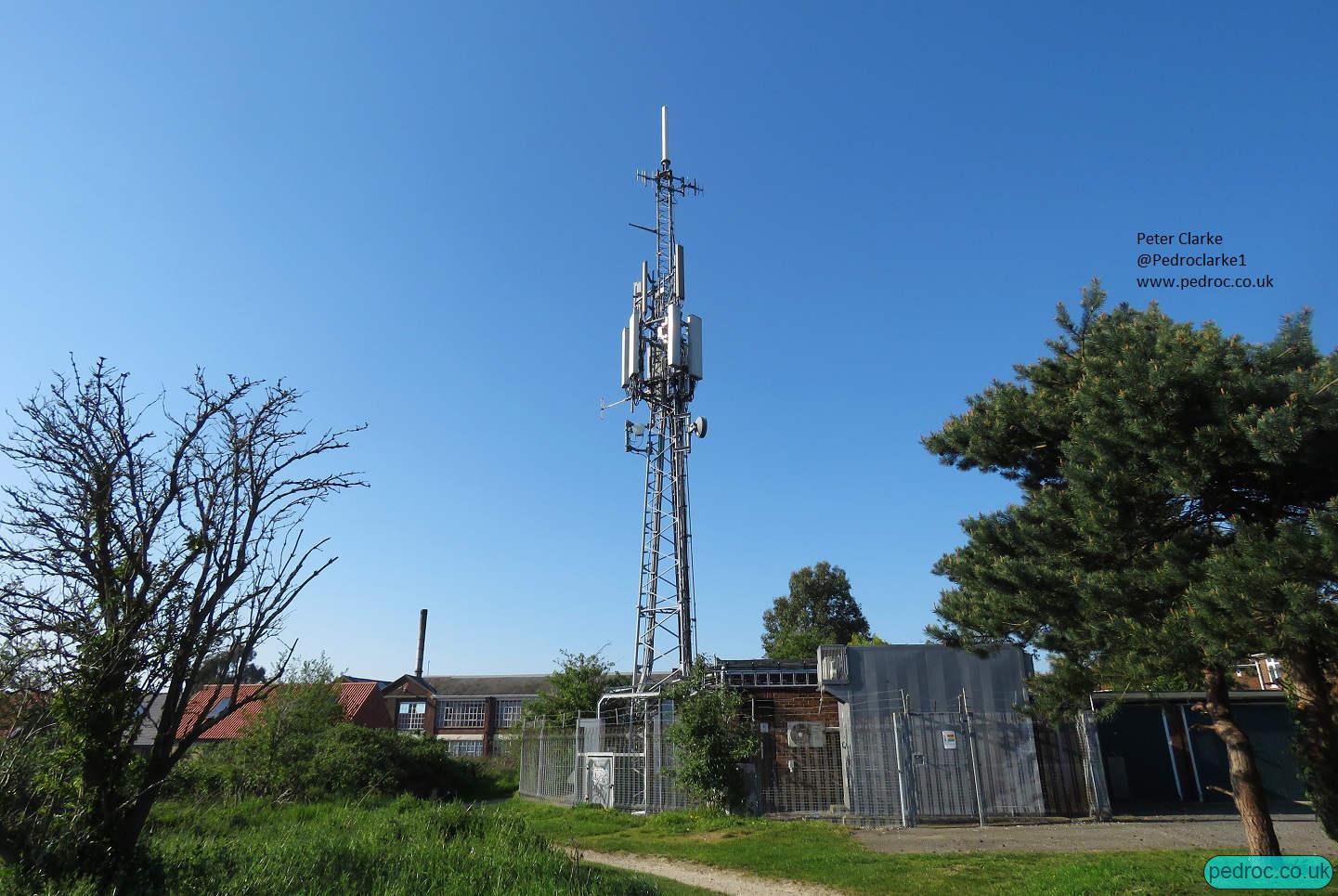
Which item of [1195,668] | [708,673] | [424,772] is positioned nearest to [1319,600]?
[1195,668]

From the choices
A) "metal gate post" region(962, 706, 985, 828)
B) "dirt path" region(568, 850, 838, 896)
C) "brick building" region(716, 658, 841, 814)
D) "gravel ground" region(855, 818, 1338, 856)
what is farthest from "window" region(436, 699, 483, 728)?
"gravel ground" region(855, 818, 1338, 856)

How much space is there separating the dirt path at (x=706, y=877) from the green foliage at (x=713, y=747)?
4.44 meters

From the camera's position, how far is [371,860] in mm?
8070

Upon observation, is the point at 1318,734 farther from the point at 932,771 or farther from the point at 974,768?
the point at 932,771

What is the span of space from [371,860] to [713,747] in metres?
11.8

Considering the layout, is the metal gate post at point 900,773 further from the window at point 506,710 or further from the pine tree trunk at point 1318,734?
the window at point 506,710

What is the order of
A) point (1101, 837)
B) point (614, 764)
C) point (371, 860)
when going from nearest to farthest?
point (371, 860) < point (1101, 837) < point (614, 764)

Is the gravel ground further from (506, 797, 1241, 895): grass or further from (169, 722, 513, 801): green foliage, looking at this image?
(169, 722, 513, 801): green foliage

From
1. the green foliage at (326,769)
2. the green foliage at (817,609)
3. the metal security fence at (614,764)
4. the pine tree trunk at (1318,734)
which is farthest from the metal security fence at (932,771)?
the green foliage at (817,609)

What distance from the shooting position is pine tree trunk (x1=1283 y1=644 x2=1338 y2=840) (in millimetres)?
9352

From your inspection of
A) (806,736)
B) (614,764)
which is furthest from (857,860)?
(614,764)

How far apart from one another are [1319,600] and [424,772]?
24824mm

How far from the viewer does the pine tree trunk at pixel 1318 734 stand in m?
9.35

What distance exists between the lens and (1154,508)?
9.27 meters
